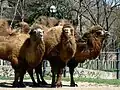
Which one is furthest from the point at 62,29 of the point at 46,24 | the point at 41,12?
the point at 41,12

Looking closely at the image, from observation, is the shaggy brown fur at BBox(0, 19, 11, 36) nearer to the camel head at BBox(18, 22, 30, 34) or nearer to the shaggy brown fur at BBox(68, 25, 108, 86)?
the camel head at BBox(18, 22, 30, 34)

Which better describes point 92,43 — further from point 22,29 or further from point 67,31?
point 22,29

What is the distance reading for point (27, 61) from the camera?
9633 mm

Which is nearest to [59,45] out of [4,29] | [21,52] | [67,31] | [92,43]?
[67,31]

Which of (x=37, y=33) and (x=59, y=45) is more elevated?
(x=37, y=33)

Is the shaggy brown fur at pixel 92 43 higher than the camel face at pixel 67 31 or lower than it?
lower

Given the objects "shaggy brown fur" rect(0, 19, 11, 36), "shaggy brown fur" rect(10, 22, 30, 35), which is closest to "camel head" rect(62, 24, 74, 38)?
"shaggy brown fur" rect(10, 22, 30, 35)

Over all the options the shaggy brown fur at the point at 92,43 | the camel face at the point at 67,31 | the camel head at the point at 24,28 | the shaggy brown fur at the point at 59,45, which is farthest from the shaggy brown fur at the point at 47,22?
the camel face at the point at 67,31

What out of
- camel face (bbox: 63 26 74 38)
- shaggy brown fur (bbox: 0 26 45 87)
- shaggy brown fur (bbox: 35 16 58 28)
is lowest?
shaggy brown fur (bbox: 0 26 45 87)

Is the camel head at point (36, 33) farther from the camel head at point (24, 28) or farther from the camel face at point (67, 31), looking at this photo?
the camel head at point (24, 28)

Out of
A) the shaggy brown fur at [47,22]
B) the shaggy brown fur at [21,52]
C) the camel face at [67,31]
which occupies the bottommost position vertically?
the shaggy brown fur at [21,52]

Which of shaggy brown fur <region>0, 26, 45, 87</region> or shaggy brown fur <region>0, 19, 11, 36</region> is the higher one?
shaggy brown fur <region>0, 19, 11, 36</region>

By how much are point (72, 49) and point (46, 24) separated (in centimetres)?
148

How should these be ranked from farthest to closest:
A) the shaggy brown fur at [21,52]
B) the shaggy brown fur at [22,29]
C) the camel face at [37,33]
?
the shaggy brown fur at [22,29]
the shaggy brown fur at [21,52]
the camel face at [37,33]
